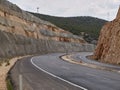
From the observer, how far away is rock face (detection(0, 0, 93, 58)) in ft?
187

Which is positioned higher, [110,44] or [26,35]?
[110,44]

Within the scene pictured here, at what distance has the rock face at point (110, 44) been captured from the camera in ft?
156

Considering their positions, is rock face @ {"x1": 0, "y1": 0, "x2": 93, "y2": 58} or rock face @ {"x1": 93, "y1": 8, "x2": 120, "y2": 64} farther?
rock face @ {"x1": 0, "y1": 0, "x2": 93, "y2": 58}

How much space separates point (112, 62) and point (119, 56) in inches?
85.7

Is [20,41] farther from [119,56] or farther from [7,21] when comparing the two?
[119,56]

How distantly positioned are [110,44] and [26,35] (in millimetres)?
26438

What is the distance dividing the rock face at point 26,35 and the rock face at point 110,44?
44.6 ft

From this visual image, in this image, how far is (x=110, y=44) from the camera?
176 feet

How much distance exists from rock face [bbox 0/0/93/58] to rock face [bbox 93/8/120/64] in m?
13.6

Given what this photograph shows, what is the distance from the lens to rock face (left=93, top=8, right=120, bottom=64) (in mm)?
47438

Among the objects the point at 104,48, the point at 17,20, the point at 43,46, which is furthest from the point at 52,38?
the point at 104,48

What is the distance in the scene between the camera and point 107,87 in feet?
56.8

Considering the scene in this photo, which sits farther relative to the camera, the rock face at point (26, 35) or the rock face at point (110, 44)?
the rock face at point (26, 35)

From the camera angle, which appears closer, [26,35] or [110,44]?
[110,44]
